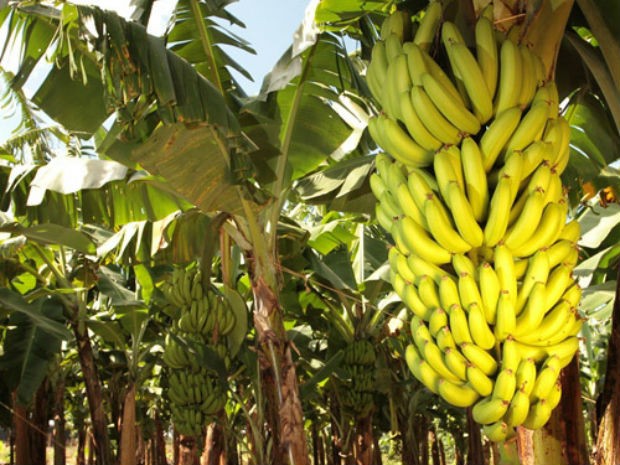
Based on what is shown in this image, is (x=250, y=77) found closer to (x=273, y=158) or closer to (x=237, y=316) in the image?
(x=273, y=158)

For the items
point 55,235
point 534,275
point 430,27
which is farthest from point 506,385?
point 55,235

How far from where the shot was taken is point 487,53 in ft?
5.52

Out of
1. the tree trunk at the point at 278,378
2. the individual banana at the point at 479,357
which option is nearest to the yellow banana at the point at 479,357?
the individual banana at the point at 479,357

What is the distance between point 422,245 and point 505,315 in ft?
0.83

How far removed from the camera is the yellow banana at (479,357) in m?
1.44

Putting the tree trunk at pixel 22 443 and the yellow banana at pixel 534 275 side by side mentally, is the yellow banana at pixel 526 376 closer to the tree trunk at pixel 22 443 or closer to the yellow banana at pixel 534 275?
the yellow banana at pixel 534 275

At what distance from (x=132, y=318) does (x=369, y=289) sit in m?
2.37

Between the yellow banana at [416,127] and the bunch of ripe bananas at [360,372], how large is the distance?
4.87 m

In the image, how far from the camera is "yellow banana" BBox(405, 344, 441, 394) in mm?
1529

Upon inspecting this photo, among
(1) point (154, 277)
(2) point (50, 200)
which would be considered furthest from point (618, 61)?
(1) point (154, 277)

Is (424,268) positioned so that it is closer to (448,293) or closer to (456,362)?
(448,293)

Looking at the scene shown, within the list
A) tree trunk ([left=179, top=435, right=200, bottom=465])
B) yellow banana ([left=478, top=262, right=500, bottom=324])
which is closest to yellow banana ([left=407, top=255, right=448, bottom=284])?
yellow banana ([left=478, top=262, right=500, bottom=324])

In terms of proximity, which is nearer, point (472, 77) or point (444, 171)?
point (444, 171)

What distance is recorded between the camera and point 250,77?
3793 millimetres
